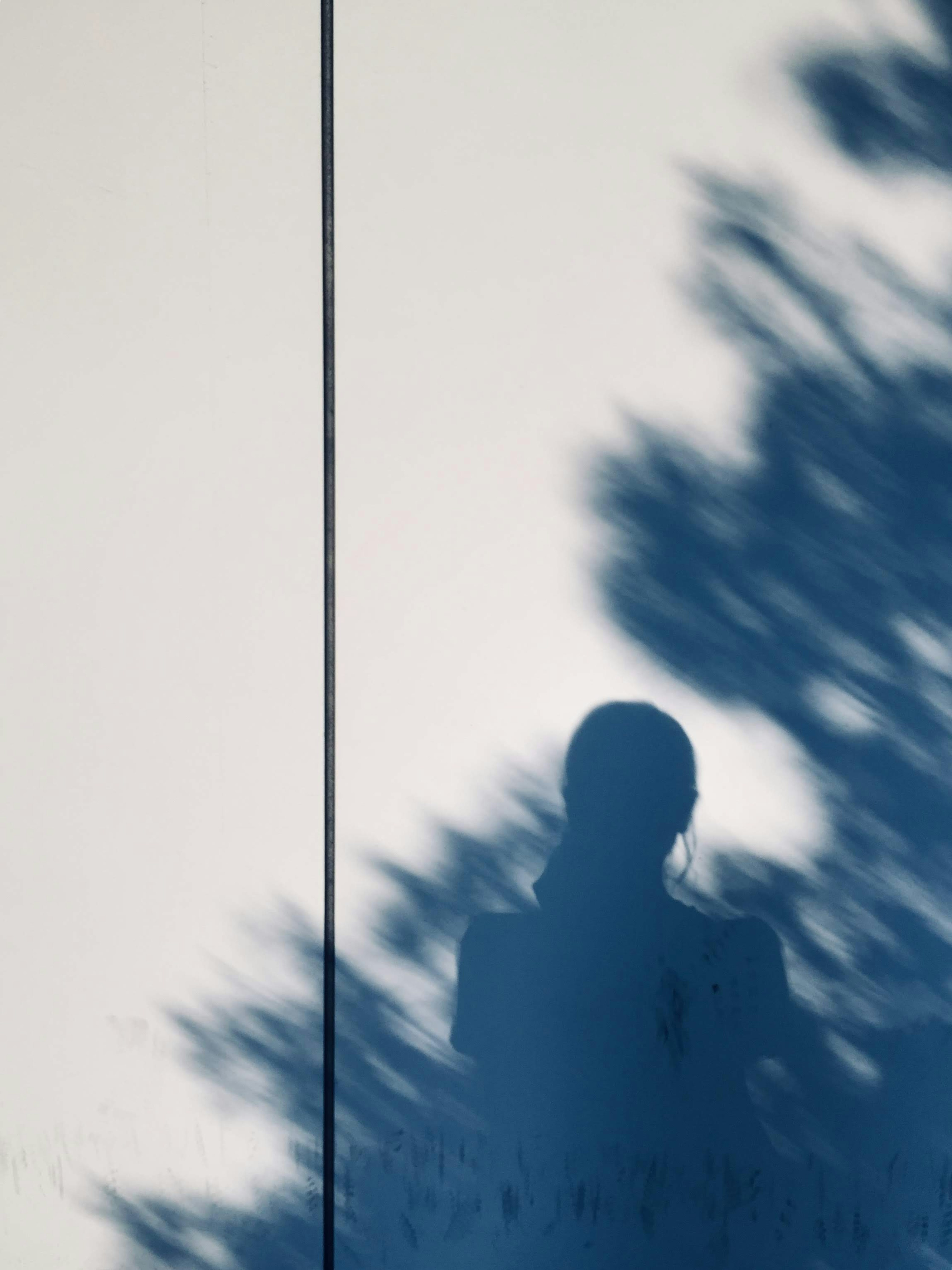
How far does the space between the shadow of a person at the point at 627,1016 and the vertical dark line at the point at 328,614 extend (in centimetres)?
26

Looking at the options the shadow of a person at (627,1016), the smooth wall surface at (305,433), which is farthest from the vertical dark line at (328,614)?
the shadow of a person at (627,1016)

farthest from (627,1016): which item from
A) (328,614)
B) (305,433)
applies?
(305,433)

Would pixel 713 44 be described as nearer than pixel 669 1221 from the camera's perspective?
Yes

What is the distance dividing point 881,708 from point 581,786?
58 cm

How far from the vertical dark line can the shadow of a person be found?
0.26 m

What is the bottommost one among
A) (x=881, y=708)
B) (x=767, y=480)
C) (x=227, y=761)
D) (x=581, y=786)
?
(x=227, y=761)

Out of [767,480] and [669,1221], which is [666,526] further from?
[669,1221]

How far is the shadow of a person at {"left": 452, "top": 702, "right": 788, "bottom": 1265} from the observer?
218 centimetres

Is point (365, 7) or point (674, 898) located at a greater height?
point (365, 7)

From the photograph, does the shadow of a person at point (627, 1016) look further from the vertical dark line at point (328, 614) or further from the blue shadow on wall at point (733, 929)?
the vertical dark line at point (328, 614)

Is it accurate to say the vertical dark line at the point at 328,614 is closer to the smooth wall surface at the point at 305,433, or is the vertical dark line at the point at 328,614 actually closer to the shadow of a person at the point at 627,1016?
the smooth wall surface at the point at 305,433

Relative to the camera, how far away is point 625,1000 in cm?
222

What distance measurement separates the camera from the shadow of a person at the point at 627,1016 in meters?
2.18

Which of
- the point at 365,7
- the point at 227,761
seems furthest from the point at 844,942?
the point at 365,7
